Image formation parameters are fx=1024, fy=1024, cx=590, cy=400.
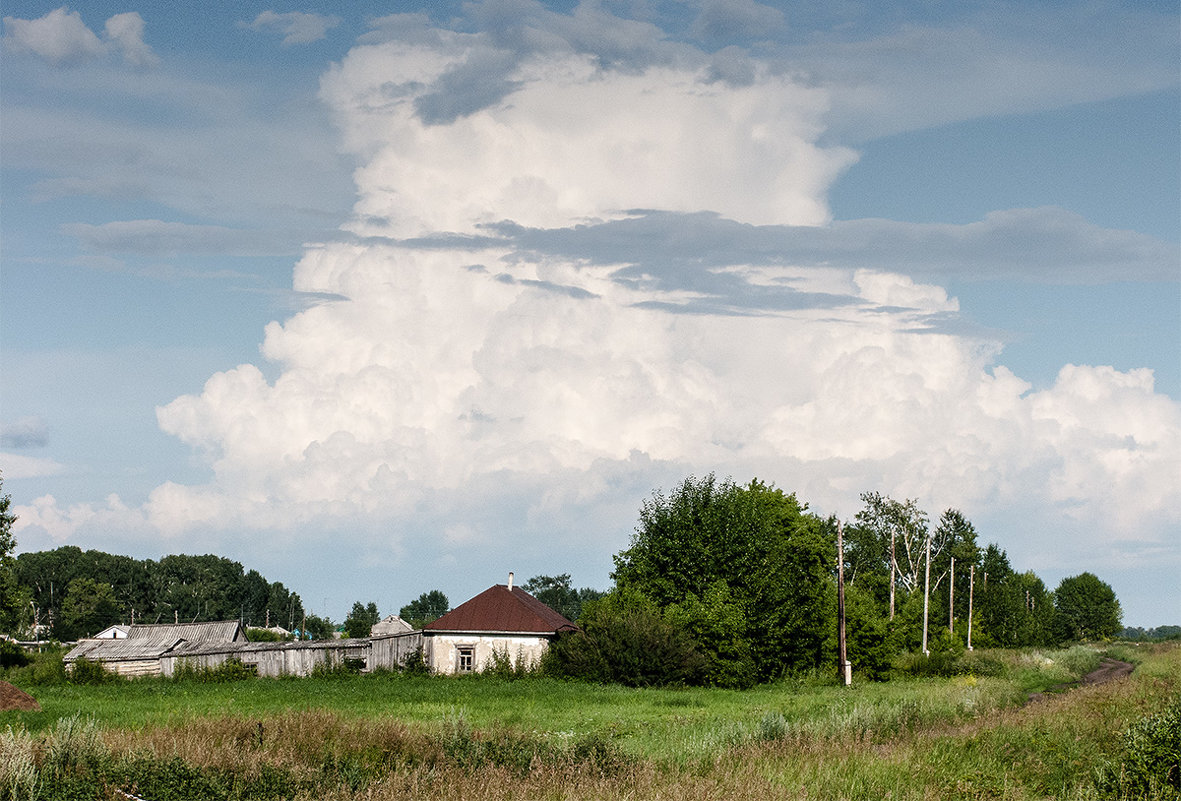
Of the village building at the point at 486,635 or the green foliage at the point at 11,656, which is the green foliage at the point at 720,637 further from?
the green foliage at the point at 11,656

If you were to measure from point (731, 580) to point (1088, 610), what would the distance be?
105 meters

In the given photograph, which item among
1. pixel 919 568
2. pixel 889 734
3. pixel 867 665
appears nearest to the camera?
pixel 889 734

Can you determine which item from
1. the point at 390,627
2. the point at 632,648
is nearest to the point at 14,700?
the point at 632,648

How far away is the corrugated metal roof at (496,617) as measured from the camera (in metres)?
52.8

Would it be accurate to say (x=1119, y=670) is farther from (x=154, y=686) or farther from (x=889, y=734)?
(x=154, y=686)

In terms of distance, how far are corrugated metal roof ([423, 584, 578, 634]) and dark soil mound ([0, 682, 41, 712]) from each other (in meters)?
28.2

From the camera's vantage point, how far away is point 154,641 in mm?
62094

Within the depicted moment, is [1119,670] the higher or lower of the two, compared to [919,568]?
lower

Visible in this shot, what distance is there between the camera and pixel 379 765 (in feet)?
53.5

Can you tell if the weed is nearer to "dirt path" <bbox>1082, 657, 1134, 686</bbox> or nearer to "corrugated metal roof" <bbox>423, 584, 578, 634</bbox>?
"corrugated metal roof" <bbox>423, 584, 578, 634</bbox>

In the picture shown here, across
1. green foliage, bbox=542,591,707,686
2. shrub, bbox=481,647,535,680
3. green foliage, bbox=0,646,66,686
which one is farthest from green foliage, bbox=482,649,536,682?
green foliage, bbox=0,646,66,686

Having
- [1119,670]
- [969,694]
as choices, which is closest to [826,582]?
[1119,670]

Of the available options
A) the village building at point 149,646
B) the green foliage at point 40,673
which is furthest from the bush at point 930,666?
the green foliage at point 40,673

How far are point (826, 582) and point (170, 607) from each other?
124 metres
